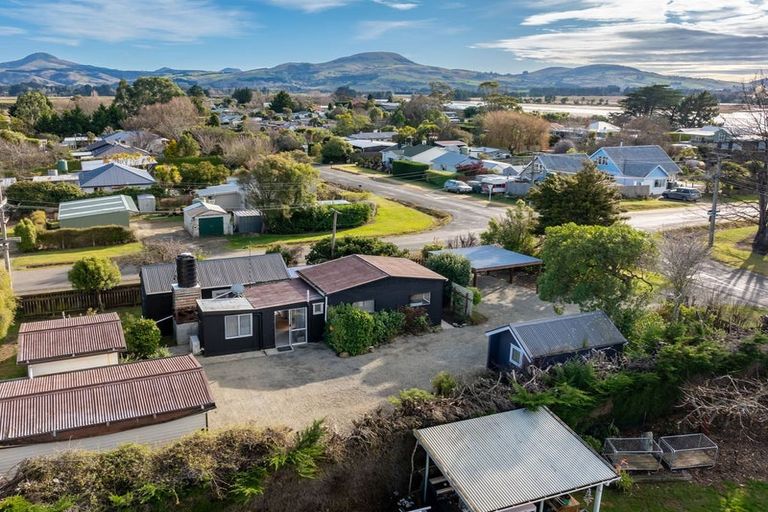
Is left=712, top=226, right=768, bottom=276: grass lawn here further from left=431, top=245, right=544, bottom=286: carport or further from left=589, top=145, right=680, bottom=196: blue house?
left=589, top=145, right=680, bottom=196: blue house

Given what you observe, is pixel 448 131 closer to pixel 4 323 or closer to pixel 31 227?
pixel 31 227

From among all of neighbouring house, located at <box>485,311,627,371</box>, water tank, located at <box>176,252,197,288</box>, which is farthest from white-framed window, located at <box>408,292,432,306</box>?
water tank, located at <box>176,252,197,288</box>

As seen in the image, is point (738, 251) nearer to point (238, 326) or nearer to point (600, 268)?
point (600, 268)

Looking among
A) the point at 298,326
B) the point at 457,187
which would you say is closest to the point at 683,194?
the point at 457,187

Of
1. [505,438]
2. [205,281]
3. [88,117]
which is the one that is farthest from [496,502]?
[88,117]

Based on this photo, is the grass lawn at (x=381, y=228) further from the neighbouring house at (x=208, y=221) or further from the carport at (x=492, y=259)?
the carport at (x=492, y=259)

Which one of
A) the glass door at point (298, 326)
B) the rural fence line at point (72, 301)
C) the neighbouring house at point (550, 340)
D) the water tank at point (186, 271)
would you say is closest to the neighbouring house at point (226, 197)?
the rural fence line at point (72, 301)
